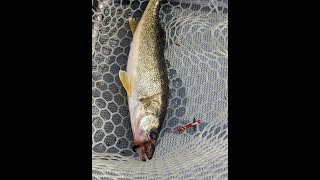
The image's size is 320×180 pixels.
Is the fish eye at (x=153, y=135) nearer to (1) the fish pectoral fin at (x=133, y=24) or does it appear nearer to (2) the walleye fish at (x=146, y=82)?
(2) the walleye fish at (x=146, y=82)

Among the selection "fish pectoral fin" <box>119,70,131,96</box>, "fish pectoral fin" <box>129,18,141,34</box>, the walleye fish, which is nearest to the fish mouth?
the walleye fish

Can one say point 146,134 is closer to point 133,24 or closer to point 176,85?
point 176,85

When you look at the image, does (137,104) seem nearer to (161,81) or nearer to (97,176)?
(161,81)

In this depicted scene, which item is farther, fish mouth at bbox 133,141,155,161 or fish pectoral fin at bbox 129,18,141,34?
fish pectoral fin at bbox 129,18,141,34

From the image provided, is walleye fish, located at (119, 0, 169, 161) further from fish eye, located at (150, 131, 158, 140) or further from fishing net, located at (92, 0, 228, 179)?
fishing net, located at (92, 0, 228, 179)

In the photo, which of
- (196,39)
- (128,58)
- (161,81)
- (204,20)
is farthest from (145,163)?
(204,20)

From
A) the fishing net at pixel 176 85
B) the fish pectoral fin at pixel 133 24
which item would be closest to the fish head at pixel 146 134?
the fishing net at pixel 176 85

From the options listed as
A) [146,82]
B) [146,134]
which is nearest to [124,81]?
[146,82]
